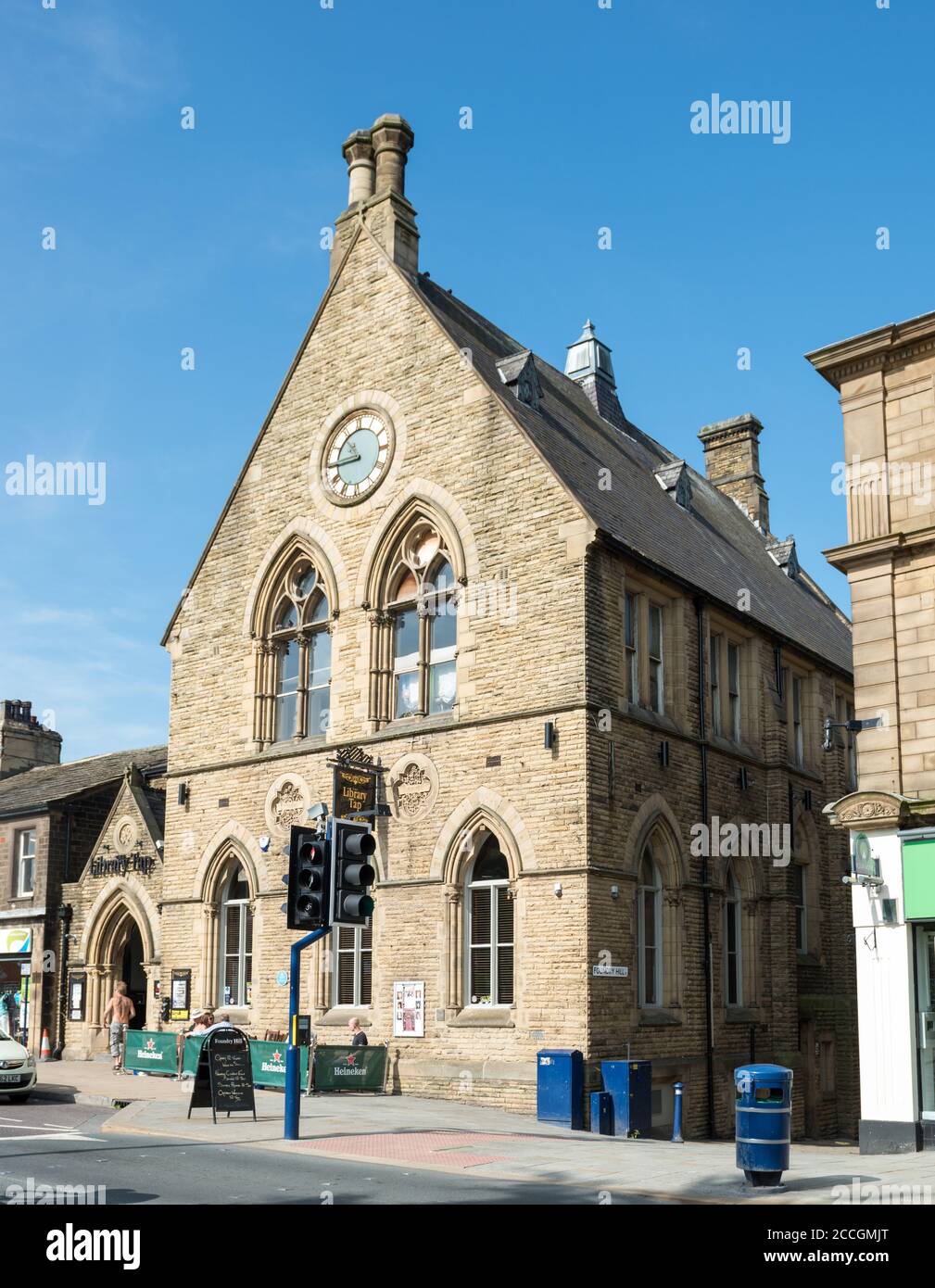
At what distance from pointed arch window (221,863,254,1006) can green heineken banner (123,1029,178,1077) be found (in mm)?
1494

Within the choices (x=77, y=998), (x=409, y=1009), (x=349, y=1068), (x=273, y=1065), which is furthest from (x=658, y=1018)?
(x=77, y=998)

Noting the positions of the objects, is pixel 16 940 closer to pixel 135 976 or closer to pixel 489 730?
pixel 135 976

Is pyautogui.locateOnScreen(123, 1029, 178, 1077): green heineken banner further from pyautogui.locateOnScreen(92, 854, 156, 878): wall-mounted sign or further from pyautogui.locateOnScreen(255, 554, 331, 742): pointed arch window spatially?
pyautogui.locateOnScreen(255, 554, 331, 742): pointed arch window

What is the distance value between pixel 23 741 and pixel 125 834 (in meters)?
13.9

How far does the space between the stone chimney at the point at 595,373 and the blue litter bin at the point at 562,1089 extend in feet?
60.6

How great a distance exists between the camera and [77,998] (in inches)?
1248

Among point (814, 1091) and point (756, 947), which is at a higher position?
point (756, 947)

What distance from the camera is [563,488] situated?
22.2 metres

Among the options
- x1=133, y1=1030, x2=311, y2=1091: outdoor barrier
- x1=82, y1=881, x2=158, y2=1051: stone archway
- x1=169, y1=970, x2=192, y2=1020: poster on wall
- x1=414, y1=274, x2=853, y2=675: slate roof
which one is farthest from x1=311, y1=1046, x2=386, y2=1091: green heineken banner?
x1=82, y1=881, x2=158, y2=1051: stone archway

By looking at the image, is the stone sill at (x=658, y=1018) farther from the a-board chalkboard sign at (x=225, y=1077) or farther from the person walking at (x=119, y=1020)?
the person walking at (x=119, y=1020)
